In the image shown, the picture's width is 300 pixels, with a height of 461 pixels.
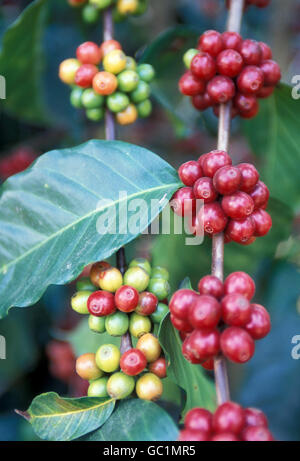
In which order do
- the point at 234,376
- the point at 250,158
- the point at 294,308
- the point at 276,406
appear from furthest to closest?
the point at 250,158, the point at 234,376, the point at 294,308, the point at 276,406

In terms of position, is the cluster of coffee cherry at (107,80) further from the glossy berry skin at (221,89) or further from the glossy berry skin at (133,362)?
the glossy berry skin at (133,362)

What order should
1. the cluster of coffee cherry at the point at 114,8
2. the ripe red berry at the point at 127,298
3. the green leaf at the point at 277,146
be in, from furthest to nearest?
the green leaf at the point at 277,146 < the cluster of coffee cherry at the point at 114,8 < the ripe red berry at the point at 127,298

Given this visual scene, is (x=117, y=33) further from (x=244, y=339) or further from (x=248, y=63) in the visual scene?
(x=244, y=339)

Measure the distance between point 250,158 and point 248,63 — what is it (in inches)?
63.5

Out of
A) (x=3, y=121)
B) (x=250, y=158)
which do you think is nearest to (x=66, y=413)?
(x=3, y=121)

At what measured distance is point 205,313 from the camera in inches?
26.8

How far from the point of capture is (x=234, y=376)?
1869mm

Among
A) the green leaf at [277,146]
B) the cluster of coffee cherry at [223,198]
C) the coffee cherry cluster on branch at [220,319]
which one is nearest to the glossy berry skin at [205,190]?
the cluster of coffee cherry at [223,198]

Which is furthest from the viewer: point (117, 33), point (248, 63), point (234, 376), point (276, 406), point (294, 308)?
point (117, 33)

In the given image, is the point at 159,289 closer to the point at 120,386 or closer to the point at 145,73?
the point at 120,386

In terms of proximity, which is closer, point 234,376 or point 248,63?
point 248,63

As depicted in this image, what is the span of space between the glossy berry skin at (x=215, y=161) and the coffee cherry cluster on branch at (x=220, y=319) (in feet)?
0.70

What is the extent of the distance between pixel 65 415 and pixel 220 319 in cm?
34

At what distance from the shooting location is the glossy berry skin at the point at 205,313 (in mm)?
682
